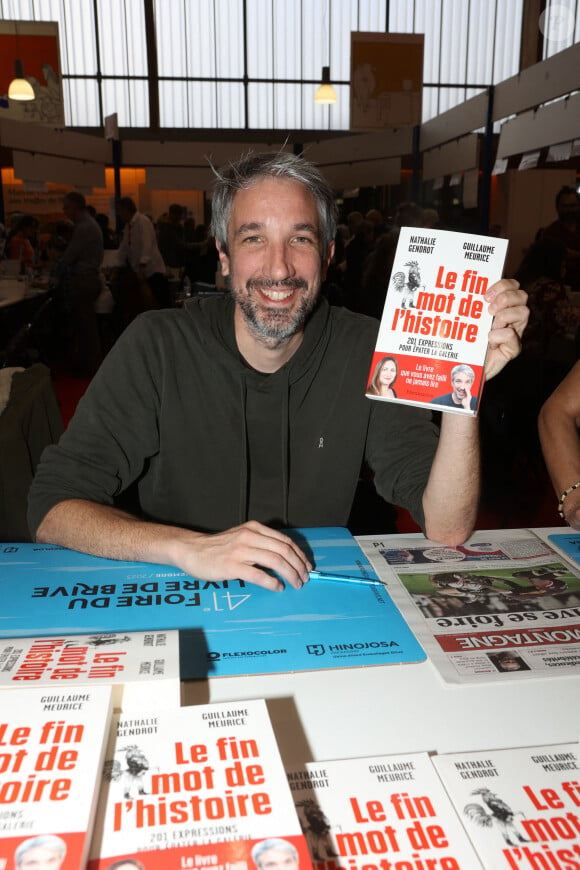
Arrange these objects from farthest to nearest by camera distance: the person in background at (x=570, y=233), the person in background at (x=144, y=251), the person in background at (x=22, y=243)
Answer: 1. the person in background at (x=22, y=243)
2. the person in background at (x=144, y=251)
3. the person in background at (x=570, y=233)

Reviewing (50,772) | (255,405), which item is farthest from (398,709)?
(255,405)

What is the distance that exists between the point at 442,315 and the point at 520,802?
0.78 m

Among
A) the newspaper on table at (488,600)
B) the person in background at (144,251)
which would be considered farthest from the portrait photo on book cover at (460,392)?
the person in background at (144,251)

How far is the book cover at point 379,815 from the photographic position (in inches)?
24.9

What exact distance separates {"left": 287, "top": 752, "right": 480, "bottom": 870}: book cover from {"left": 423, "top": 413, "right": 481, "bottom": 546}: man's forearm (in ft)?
2.29

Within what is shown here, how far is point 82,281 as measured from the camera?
22.4ft

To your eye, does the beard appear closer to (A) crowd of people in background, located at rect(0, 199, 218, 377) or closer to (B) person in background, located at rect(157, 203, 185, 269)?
(A) crowd of people in background, located at rect(0, 199, 218, 377)

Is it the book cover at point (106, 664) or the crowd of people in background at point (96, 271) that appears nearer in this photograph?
the book cover at point (106, 664)

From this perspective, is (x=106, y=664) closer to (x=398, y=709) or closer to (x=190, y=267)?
(x=398, y=709)

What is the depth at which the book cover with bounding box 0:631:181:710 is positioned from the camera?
82 centimetres

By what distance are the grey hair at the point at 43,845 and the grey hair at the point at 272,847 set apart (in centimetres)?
16

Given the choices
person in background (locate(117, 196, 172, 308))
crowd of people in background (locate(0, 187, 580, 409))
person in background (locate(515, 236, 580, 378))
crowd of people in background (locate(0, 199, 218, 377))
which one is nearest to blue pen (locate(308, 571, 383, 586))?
crowd of people in background (locate(0, 187, 580, 409))

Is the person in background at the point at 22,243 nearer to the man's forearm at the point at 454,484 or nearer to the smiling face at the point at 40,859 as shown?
the man's forearm at the point at 454,484

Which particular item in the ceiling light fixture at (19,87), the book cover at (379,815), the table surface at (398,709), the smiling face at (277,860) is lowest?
the table surface at (398,709)
